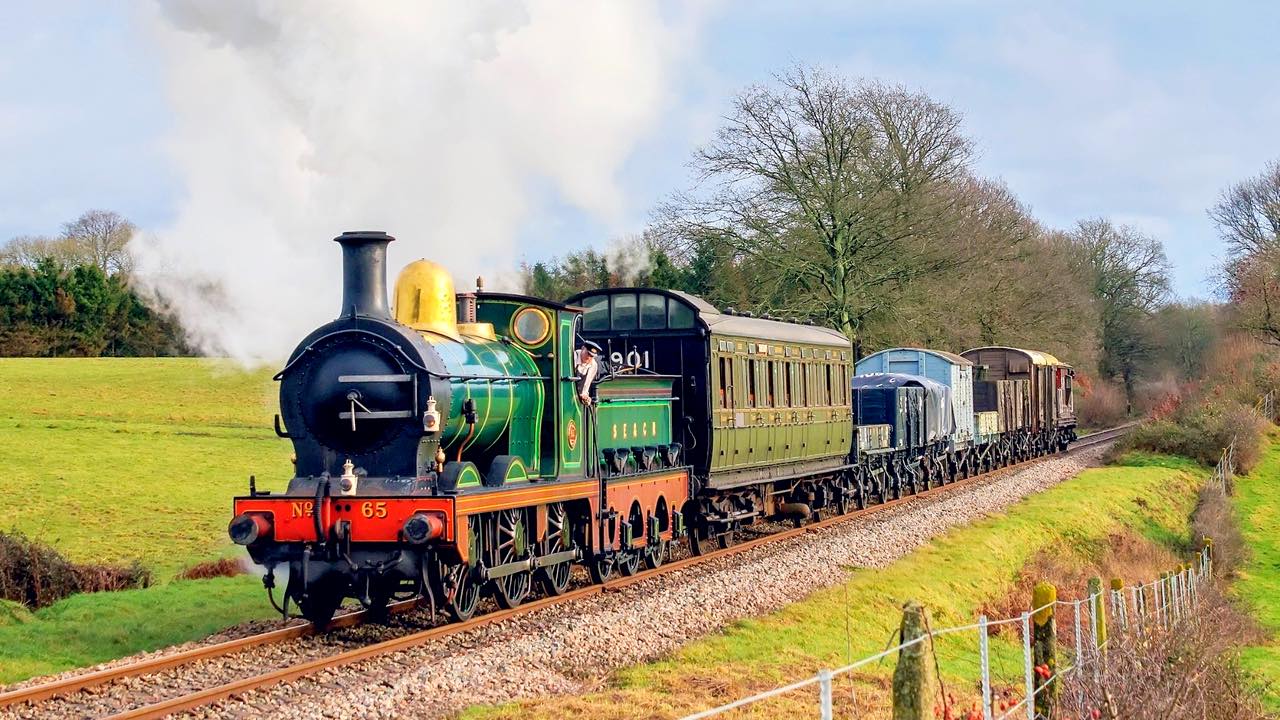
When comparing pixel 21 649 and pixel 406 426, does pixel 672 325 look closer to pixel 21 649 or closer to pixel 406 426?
pixel 406 426

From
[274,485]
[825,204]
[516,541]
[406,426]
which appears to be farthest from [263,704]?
[825,204]

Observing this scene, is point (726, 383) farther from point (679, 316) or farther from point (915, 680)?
point (915, 680)

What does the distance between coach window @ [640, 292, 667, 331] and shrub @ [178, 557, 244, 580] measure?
20.6ft

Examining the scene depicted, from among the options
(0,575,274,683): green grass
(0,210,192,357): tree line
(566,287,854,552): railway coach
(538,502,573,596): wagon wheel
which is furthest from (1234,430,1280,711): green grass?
(0,210,192,357): tree line

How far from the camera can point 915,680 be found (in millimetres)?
5762

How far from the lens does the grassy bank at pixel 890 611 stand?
8.67 meters

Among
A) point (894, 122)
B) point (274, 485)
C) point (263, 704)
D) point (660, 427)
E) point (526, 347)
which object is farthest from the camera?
point (894, 122)

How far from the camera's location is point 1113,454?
35.3m

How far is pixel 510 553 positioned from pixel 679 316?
5520 millimetres

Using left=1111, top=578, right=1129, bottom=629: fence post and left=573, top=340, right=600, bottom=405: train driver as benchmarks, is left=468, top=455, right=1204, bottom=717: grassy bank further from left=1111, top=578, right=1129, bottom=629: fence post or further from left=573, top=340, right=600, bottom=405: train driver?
left=573, top=340, right=600, bottom=405: train driver

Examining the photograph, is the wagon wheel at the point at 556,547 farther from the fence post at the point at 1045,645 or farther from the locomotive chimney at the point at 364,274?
the fence post at the point at 1045,645

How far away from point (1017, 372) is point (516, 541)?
2717cm

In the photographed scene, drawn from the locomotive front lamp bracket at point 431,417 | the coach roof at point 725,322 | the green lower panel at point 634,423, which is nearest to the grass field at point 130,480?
the locomotive front lamp bracket at point 431,417

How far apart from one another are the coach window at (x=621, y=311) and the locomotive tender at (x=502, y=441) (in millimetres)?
20
